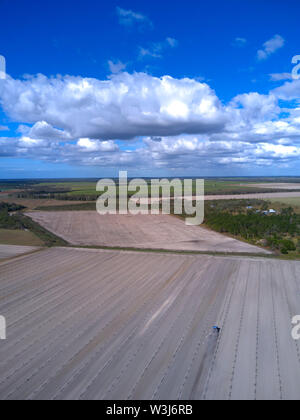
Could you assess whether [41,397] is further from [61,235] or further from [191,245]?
[61,235]

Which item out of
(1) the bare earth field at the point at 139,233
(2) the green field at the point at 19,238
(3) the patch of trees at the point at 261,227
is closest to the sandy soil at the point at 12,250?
(2) the green field at the point at 19,238

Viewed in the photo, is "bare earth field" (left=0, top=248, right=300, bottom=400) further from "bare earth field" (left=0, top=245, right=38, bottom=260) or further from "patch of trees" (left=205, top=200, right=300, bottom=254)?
"patch of trees" (left=205, top=200, right=300, bottom=254)

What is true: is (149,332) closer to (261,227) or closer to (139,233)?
(139,233)

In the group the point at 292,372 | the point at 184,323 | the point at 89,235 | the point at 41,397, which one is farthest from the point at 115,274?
the point at 89,235

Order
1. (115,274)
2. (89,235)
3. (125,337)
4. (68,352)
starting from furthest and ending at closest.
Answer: (89,235) → (115,274) → (125,337) → (68,352)

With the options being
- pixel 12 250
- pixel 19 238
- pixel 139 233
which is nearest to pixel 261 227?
pixel 139 233
